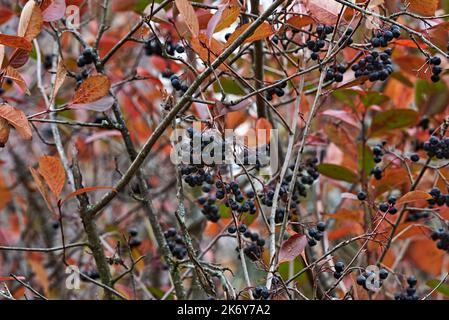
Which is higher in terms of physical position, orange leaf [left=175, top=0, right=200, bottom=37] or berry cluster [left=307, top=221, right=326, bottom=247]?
orange leaf [left=175, top=0, right=200, bottom=37]

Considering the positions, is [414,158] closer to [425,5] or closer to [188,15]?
[425,5]

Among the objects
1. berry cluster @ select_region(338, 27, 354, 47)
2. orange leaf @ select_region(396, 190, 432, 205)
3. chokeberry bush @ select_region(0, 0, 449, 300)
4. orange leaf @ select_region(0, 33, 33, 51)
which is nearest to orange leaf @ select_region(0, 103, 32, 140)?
chokeberry bush @ select_region(0, 0, 449, 300)

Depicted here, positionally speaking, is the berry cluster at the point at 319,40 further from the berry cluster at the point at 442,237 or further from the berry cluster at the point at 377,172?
the berry cluster at the point at 442,237

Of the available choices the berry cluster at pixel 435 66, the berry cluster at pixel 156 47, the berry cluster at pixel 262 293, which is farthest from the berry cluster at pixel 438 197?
the berry cluster at pixel 156 47

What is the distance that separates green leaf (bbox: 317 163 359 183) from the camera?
189cm

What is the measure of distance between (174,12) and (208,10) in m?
0.08

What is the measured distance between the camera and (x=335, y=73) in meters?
1.44

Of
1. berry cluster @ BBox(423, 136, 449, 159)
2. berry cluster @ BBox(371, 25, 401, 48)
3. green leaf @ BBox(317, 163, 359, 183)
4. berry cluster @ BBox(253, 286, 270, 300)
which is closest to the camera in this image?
berry cluster @ BBox(253, 286, 270, 300)

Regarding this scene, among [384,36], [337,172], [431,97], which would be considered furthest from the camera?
[431,97]

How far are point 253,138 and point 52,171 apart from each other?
440 millimetres

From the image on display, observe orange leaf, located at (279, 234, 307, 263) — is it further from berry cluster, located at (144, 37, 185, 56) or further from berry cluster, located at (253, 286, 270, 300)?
berry cluster, located at (144, 37, 185, 56)

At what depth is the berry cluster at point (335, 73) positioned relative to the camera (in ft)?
4.69

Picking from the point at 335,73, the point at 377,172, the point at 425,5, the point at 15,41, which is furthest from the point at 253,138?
the point at 15,41

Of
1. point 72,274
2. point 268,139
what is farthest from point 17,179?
point 268,139
